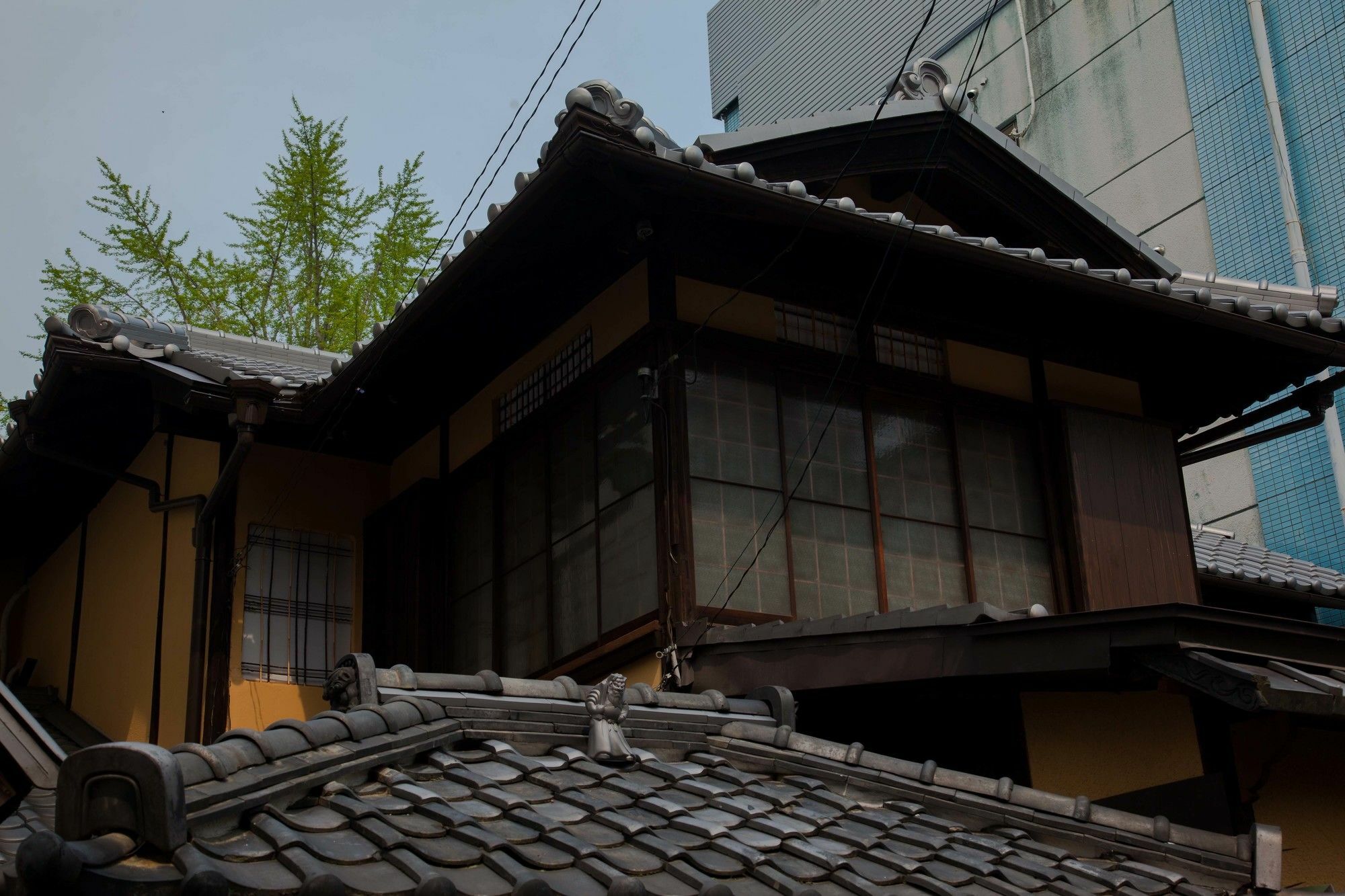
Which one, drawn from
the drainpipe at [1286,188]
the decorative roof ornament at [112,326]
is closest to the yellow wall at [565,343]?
the decorative roof ornament at [112,326]

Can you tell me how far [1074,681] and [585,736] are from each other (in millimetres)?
2881

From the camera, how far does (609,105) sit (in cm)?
902

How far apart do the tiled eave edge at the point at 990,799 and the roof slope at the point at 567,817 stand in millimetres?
10

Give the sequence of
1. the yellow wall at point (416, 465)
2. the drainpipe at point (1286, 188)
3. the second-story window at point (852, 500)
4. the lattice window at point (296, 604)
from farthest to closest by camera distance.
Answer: the drainpipe at point (1286, 188)
the yellow wall at point (416, 465)
the lattice window at point (296, 604)
the second-story window at point (852, 500)

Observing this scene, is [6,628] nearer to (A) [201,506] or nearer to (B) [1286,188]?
(A) [201,506]

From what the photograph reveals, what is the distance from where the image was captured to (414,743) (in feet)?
20.5

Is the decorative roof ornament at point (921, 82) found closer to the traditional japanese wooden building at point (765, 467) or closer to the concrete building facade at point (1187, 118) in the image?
the traditional japanese wooden building at point (765, 467)

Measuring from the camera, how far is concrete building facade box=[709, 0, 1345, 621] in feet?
68.8

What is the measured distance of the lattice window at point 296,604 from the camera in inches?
492

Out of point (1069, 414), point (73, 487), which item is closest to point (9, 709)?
point (1069, 414)

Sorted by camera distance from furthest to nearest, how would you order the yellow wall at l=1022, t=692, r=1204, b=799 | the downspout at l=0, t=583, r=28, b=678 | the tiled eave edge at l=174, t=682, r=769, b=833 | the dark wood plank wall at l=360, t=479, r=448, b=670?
the downspout at l=0, t=583, r=28, b=678, the dark wood plank wall at l=360, t=479, r=448, b=670, the yellow wall at l=1022, t=692, r=1204, b=799, the tiled eave edge at l=174, t=682, r=769, b=833

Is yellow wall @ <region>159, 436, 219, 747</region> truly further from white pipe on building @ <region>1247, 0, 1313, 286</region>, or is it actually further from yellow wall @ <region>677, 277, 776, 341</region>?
white pipe on building @ <region>1247, 0, 1313, 286</region>

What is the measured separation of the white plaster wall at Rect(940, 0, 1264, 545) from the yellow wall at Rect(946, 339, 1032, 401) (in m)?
11.1

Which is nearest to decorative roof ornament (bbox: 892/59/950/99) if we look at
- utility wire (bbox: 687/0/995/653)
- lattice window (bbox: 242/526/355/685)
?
utility wire (bbox: 687/0/995/653)
